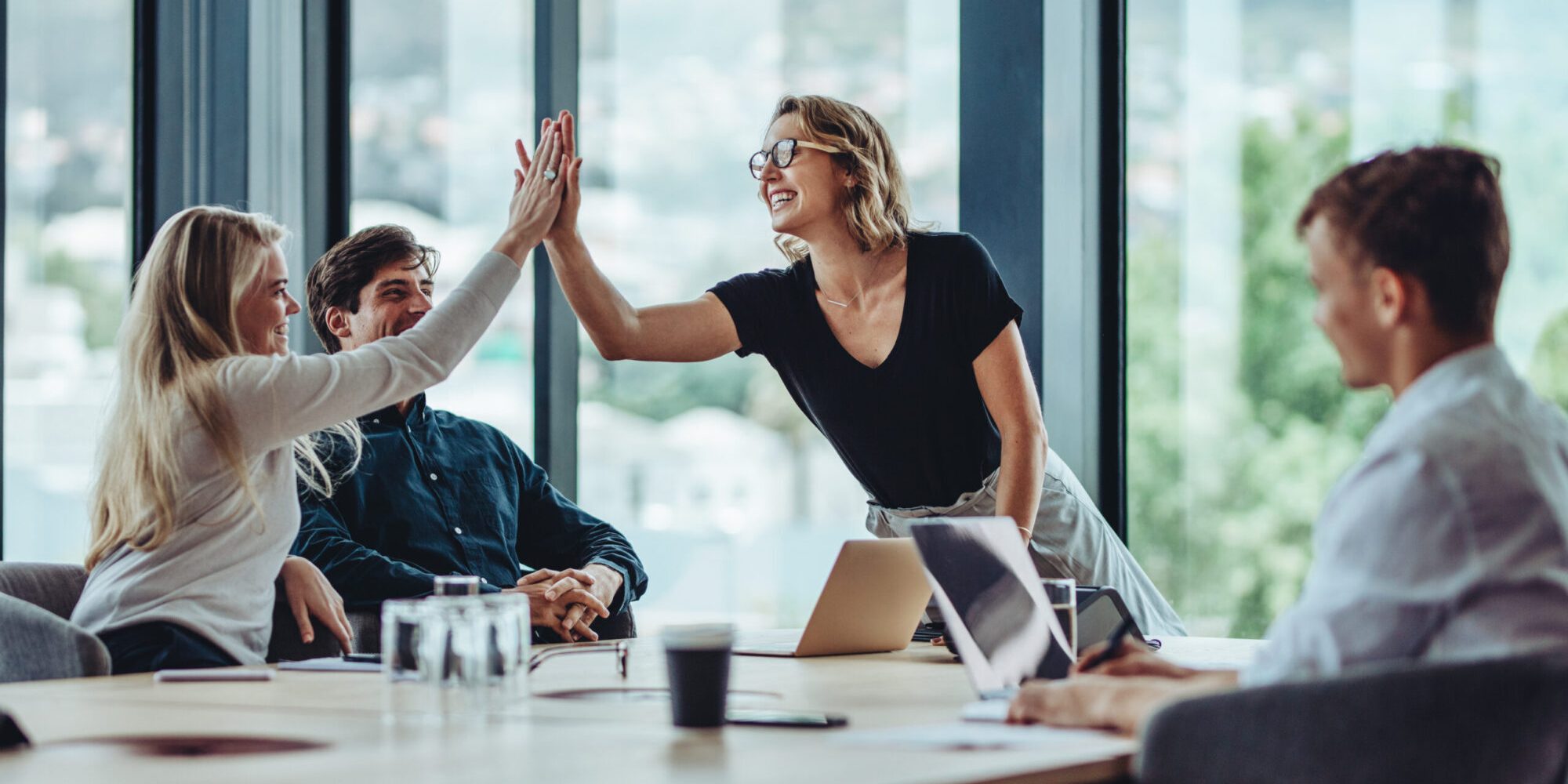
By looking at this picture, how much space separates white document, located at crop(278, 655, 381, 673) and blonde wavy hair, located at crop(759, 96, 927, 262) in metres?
1.28

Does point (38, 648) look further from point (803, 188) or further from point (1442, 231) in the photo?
point (1442, 231)

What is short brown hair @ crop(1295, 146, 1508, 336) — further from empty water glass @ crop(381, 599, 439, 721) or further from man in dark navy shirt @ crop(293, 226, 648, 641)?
man in dark navy shirt @ crop(293, 226, 648, 641)

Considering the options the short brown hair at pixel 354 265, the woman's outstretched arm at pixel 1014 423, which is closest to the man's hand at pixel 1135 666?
the woman's outstretched arm at pixel 1014 423

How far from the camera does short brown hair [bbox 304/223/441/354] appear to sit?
2900 mm

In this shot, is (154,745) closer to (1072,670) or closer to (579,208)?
(1072,670)

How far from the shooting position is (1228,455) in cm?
346

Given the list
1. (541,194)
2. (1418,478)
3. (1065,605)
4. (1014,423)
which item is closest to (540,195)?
(541,194)

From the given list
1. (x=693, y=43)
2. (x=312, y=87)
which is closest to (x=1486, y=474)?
(x=312, y=87)

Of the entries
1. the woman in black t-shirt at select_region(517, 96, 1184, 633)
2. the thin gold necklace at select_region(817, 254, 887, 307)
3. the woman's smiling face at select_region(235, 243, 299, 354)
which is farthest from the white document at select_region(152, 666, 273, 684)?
the thin gold necklace at select_region(817, 254, 887, 307)

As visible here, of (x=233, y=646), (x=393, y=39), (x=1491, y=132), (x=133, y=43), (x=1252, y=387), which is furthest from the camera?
(x=393, y=39)

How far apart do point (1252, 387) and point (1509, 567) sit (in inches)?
87.4

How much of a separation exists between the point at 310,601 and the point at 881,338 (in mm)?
1089

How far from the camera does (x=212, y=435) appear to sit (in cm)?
218

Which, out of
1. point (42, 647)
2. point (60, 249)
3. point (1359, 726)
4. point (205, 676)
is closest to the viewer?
point (1359, 726)
